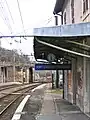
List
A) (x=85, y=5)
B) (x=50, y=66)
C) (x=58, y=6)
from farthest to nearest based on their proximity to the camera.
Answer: (x=58, y=6) < (x=50, y=66) < (x=85, y=5)

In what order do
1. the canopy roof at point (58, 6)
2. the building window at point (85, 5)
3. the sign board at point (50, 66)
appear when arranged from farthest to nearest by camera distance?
the canopy roof at point (58, 6) → the sign board at point (50, 66) → the building window at point (85, 5)

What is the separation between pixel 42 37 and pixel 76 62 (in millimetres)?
10169

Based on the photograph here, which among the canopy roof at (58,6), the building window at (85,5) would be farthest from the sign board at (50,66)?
the canopy roof at (58,6)

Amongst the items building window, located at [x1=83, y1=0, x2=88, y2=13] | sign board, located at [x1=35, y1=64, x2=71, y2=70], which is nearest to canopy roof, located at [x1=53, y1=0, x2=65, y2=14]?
sign board, located at [x1=35, y1=64, x2=71, y2=70]

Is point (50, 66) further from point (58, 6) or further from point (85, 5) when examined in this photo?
point (58, 6)

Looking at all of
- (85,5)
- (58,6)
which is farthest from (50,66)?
(58,6)

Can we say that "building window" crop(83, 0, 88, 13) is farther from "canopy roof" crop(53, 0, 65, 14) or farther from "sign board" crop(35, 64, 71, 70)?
"canopy roof" crop(53, 0, 65, 14)

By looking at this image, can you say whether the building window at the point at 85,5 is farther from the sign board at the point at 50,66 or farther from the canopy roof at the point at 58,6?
the canopy roof at the point at 58,6

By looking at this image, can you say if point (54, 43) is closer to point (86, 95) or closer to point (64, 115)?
point (86, 95)

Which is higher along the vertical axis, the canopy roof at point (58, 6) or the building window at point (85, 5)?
the canopy roof at point (58, 6)

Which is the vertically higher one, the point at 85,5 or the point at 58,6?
the point at 58,6

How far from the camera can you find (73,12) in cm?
2255

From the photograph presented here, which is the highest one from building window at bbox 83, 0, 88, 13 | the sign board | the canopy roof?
the canopy roof

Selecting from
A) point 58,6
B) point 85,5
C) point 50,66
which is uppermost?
point 58,6
